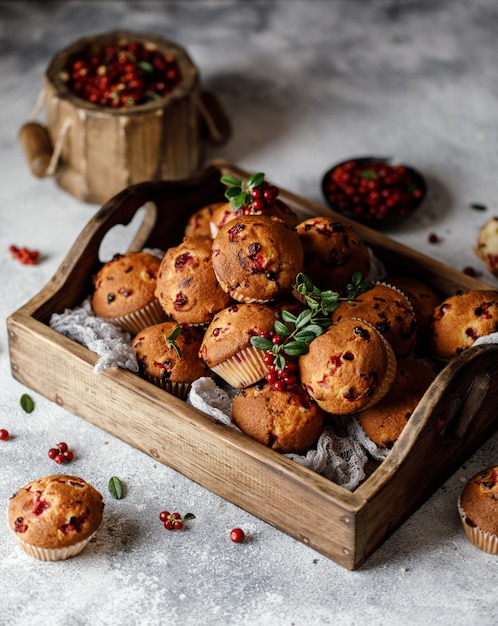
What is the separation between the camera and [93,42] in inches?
137

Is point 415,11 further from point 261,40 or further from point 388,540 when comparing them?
point 388,540

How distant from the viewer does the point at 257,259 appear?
223 centimetres

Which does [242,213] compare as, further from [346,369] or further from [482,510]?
[482,510]

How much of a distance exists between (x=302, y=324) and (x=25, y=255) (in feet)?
3.90

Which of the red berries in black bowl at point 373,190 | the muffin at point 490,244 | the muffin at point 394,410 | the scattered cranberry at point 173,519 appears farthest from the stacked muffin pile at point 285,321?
the red berries in black bowl at point 373,190

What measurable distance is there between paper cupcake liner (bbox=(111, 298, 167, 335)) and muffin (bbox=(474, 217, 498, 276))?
3.36 feet

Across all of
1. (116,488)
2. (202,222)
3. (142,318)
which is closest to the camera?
(116,488)

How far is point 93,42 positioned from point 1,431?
156 centimetres

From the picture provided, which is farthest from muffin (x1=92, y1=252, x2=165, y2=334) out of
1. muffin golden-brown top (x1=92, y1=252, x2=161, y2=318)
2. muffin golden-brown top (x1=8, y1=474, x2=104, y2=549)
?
muffin golden-brown top (x1=8, y1=474, x2=104, y2=549)

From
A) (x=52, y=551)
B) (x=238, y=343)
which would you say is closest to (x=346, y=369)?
(x=238, y=343)

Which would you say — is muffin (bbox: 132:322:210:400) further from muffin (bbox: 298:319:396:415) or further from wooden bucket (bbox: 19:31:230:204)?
wooden bucket (bbox: 19:31:230:204)

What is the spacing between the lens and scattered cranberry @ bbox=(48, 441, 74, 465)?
7.93 feet

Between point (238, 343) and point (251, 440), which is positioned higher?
point (238, 343)

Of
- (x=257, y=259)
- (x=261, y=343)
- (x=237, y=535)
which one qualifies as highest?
(x=257, y=259)
